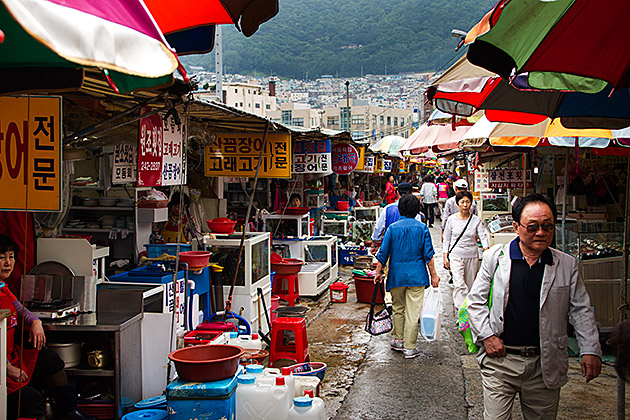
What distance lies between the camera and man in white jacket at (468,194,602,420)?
3.61m

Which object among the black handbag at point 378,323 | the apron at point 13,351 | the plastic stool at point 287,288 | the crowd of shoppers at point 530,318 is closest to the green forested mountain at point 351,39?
the plastic stool at point 287,288

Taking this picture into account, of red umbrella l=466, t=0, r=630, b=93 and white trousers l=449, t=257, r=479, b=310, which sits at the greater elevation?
red umbrella l=466, t=0, r=630, b=93

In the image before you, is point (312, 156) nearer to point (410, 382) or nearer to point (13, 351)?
point (410, 382)

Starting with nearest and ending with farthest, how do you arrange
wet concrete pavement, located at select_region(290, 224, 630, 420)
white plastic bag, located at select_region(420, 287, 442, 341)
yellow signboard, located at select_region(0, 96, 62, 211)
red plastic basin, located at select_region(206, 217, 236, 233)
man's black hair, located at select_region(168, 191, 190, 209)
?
1. yellow signboard, located at select_region(0, 96, 62, 211)
2. wet concrete pavement, located at select_region(290, 224, 630, 420)
3. white plastic bag, located at select_region(420, 287, 442, 341)
4. red plastic basin, located at select_region(206, 217, 236, 233)
5. man's black hair, located at select_region(168, 191, 190, 209)

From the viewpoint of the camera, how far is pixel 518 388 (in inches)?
147

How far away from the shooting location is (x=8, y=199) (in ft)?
13.1

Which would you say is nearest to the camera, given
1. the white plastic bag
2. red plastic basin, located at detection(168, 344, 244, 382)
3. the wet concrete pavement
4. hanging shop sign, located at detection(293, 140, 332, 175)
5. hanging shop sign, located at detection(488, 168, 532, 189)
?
red plastic basin, located at detection(168, 344, 244, 382)

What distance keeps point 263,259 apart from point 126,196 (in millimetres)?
2273

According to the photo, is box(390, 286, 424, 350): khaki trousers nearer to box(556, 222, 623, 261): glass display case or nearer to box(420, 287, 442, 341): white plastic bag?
box(420, 287, 442, 341): white plastic bag

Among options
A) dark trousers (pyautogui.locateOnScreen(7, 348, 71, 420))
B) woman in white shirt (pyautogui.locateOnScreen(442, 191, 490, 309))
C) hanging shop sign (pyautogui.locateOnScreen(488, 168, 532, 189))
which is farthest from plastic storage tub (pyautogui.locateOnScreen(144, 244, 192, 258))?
hanging shop sign (pyautogui.locateOnScreen(488, 168, 532, 189))

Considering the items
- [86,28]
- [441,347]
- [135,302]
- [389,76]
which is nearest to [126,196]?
[135,302]

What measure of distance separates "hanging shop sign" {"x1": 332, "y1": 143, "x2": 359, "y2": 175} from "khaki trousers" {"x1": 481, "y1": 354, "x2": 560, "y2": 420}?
11.0 meters

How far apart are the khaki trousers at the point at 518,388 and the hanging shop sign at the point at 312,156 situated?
Result: 7580 mm

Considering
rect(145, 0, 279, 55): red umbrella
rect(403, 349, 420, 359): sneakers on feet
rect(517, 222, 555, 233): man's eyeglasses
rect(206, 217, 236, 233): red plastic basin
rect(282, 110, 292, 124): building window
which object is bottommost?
rect(403, 349, 420, 359): sneakers on feet
